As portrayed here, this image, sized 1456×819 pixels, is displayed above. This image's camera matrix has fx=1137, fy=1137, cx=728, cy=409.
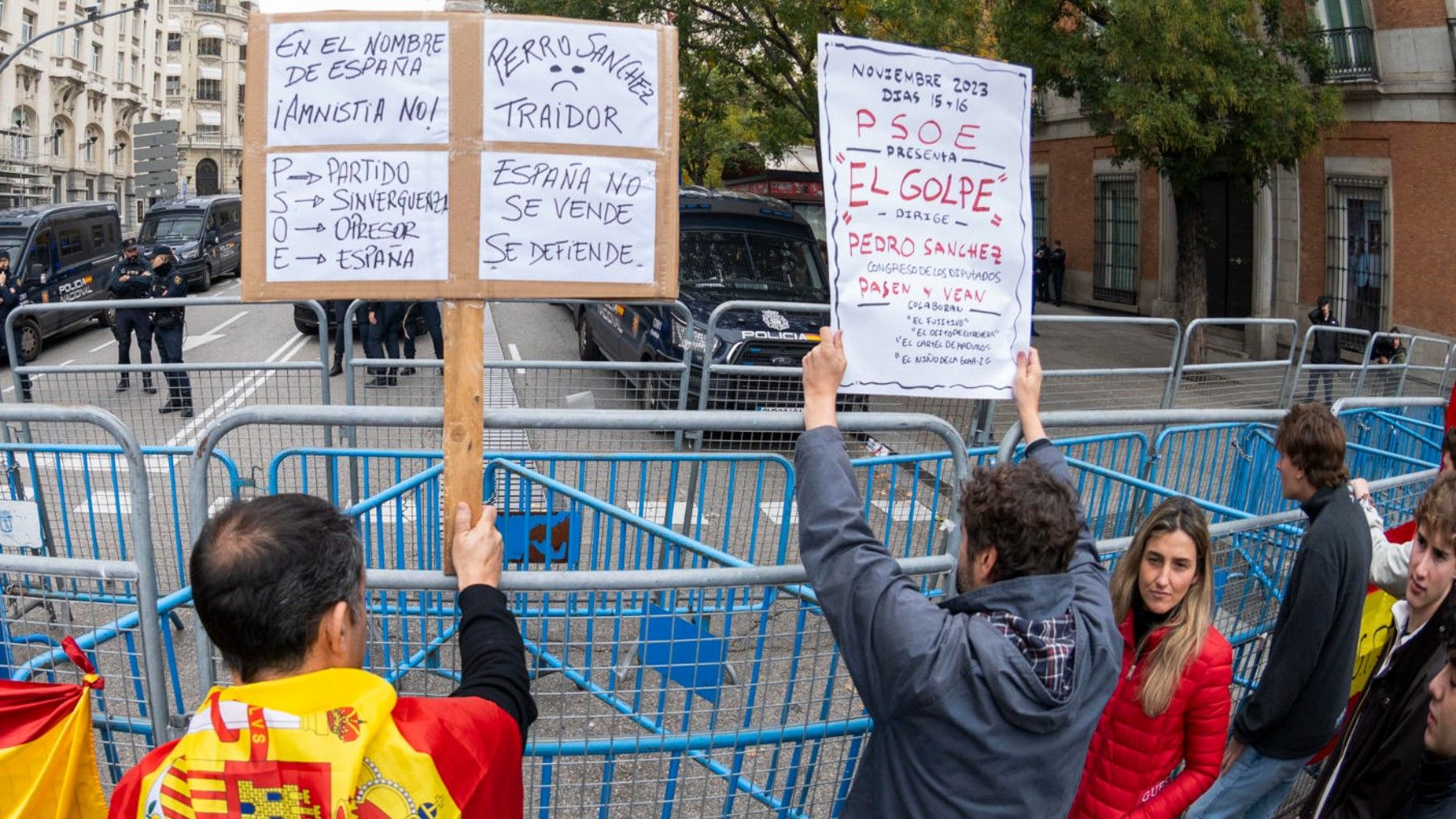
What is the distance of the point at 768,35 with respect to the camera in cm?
1792

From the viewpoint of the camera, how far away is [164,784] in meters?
1.80

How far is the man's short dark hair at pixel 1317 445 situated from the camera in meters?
3.51

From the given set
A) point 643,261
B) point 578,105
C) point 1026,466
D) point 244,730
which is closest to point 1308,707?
point 1026,466

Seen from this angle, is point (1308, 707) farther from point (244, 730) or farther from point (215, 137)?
point (215, 137)

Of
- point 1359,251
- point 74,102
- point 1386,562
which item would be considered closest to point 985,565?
point 1386,562

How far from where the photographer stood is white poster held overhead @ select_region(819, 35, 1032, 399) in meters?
2.68

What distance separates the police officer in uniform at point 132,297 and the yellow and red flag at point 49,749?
8801 mm

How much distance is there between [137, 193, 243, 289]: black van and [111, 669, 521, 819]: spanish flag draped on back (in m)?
24.4

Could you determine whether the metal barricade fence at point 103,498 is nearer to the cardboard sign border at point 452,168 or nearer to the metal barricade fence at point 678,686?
the metal barricade fence at point 678,686

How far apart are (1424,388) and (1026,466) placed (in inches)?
606

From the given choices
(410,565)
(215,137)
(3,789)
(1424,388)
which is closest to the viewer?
(3,789)

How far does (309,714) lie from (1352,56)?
2063cm

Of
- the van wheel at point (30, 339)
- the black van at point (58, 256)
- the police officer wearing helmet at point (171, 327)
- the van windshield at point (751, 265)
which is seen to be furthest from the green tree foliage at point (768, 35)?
the black van at point (58, 256)

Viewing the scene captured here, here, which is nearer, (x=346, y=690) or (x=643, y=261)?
(x=346, y=690)
